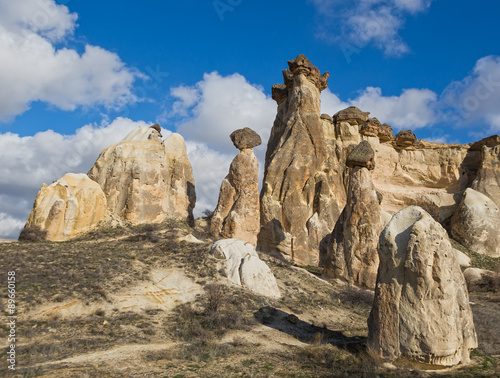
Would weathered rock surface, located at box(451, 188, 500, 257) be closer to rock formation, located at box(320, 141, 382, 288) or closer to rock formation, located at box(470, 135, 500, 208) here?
rock formation, located at box(470, 135, 500, 208)

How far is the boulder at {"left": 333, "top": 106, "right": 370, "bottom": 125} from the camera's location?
108 feet

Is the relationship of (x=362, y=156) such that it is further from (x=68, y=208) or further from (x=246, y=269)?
(x=68, y=208)

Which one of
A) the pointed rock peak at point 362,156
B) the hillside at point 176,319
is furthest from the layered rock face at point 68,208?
the pointed rock peak at point 362,156

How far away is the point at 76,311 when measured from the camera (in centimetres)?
1043

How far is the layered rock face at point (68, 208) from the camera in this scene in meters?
19.2

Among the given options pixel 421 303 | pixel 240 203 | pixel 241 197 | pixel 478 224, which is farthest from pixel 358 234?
pixel 478 224

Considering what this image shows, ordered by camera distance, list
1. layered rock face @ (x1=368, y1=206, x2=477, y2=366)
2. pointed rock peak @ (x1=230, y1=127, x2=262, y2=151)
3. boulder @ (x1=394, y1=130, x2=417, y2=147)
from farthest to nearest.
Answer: boulder @ (x1=394, y1=130, x2=417, y2=147)
pointed rock peak @ (x1=230, y1=127, x2=262, y2=151)
layered rock face @ (x1=368, y1=206, x2=477, y2=366)

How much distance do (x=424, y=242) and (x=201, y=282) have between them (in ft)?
25.8

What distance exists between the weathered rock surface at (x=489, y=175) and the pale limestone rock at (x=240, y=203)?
758 inches

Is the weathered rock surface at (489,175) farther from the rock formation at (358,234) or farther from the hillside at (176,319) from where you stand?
the rock formation at (358,234)

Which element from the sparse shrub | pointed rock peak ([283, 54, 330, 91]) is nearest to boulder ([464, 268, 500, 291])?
pointed rock peak ([283, 54, 330, 91])

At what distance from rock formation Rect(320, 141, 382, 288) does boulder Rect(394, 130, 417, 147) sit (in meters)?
21.9

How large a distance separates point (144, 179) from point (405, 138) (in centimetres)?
2486

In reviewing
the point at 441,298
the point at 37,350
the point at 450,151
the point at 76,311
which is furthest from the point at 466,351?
the point at 450,151
